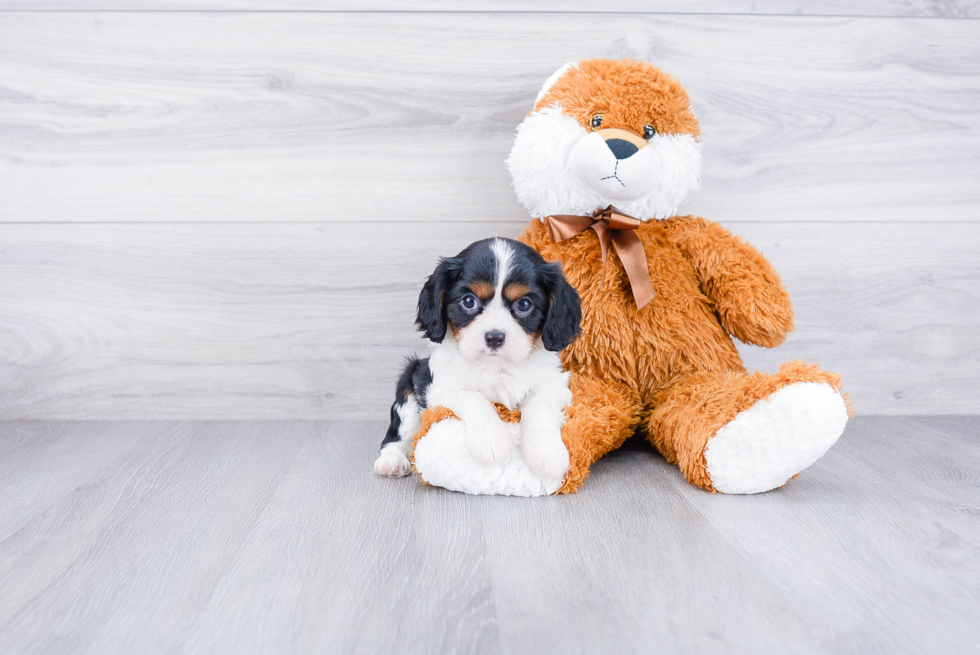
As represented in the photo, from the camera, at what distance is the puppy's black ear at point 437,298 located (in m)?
1.31

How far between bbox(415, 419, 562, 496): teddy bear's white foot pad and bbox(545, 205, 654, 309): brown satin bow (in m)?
0.42

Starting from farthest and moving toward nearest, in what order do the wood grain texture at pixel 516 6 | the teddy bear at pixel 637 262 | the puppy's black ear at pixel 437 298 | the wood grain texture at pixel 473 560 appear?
the wood grain texture at pixel 516 6, the teddy bear at pixel 637 262, the puppy's black ear at pixel 437 298, the wood grain texture at pixel 473 560

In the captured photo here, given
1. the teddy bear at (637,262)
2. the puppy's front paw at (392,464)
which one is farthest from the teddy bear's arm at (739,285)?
the puppy's front paw at (392,464)

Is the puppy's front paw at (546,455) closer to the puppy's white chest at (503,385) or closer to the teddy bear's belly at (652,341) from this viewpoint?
the puppy's white chest at (503,385)

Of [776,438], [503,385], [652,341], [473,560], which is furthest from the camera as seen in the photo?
[652,341]

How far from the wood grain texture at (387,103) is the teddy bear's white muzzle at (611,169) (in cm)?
39

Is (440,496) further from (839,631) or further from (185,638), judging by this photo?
(839,631)

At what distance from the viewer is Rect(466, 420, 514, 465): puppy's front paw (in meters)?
1.24

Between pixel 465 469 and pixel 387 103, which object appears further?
pixel 387 103

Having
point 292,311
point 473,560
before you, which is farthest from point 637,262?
point 292,311

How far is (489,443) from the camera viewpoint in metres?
1.24

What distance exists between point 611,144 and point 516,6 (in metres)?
0.57

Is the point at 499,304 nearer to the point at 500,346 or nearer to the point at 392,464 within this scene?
the point at 500,346

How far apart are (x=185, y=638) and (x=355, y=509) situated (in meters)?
0.43
